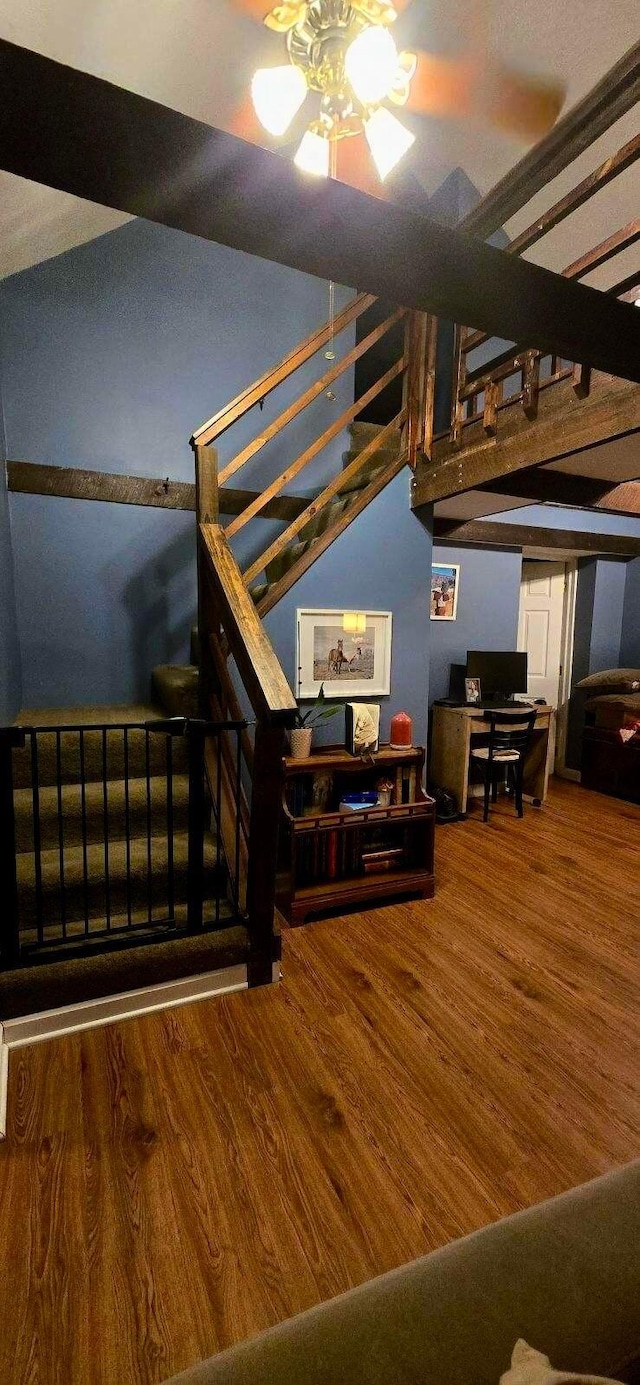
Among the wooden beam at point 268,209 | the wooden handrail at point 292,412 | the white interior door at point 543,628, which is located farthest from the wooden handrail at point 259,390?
the white interior door at point 543,628

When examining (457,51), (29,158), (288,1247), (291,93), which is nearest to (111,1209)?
(288,1247)

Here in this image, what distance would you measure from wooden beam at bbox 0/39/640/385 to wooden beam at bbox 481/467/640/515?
240 centimetres

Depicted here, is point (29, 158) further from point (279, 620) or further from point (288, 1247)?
point (279, 620)

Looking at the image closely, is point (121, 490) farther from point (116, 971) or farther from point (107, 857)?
point (116, 971)

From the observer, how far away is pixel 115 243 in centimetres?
351

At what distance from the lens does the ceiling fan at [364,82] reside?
222cm

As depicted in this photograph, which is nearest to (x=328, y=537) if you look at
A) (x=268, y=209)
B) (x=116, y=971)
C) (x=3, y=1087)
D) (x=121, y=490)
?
(x=121, y=490)

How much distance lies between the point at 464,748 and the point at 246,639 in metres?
2.57

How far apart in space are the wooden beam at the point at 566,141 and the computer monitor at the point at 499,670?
9.35 feet

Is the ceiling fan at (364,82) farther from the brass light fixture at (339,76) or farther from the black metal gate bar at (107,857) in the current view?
the black metal gate bar at (107,857)

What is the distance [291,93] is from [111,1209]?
3.88m

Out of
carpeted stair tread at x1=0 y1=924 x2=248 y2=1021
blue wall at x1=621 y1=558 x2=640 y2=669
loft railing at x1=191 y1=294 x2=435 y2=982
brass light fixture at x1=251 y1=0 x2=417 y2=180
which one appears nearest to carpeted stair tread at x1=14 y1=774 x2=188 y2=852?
loft railing at x1=191 y1=294 x2=435 y2=982

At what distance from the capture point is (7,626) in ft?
9.78

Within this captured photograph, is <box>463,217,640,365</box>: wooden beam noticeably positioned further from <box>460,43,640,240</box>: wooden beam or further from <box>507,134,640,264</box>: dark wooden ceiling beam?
<box>460,43,640,240</box>: wooden beam
